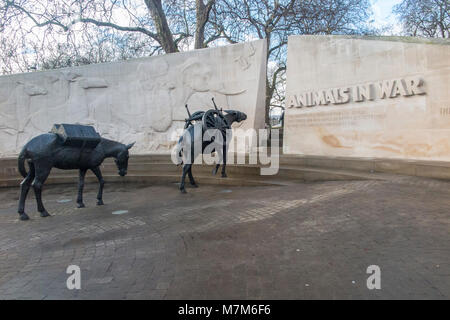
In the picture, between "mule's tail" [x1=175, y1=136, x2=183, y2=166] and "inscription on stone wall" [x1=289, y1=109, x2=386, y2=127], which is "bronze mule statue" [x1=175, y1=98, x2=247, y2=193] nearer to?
"mule's tail" [x1=175, y1=136, x2=183, y2=166]

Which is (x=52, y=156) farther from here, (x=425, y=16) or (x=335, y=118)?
(x=425, y=16)

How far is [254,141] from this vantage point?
12.1 m

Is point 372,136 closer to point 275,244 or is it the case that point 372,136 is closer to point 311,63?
point 311,63

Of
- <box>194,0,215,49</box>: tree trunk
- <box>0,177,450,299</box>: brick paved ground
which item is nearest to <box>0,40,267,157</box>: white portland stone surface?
<box>194,0,215,49</box>: tree trunk

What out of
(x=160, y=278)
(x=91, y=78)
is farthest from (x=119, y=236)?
(x=91, y=78)

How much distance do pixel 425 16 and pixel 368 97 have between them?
20872 mm

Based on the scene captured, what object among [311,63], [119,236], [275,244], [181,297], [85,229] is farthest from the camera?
[311,63]

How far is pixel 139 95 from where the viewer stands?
14.1m

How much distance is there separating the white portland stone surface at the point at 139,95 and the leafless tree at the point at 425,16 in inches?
774

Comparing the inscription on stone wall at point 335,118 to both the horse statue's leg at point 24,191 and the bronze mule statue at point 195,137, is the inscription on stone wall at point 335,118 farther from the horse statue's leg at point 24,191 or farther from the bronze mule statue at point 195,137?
the horse statue's leg at point 24,191

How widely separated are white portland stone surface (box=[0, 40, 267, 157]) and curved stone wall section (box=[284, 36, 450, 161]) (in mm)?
1880

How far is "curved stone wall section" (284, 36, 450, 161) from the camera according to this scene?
26.4 feet

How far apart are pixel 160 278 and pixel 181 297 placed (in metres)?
0.47

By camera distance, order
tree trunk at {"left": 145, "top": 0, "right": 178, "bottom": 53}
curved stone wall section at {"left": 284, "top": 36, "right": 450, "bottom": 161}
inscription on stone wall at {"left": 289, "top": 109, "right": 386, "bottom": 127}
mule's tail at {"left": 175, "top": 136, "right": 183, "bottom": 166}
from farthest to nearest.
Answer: tree trunk at {"left": 145, "top": 0, "right": 178, "bottom": 53}, inscription on stone wall at {"left": 289, "top": 109, "right": 386, "bottom": 127}, mule's tail at {"left": 175, "top": 136, "right": 183, "bottom": 166}, curved stone wall section at {"left": 284, "top": 36, "right": 450, "bottom": 161}
